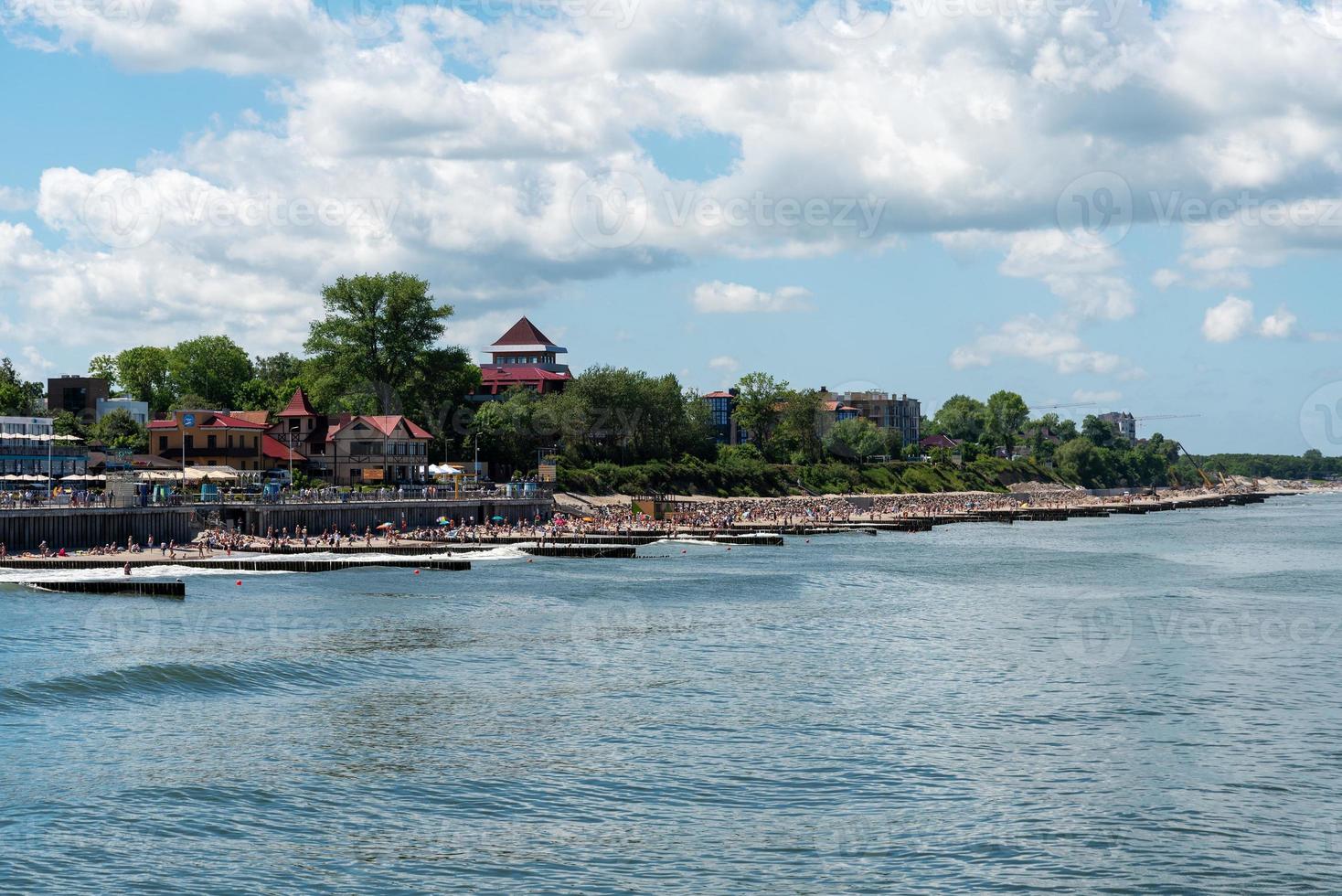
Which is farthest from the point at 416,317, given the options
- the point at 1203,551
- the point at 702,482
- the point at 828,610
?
the point at 828,610

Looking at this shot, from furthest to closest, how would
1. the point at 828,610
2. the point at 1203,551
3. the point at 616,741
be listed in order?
the point at 1203,551 → the point at 828,610 → the point at 616,741

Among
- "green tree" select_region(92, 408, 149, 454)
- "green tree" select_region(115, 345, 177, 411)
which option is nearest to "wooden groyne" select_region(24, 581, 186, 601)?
"green tree" select_region(92, 408, 149, 454)

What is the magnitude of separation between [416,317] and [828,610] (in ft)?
273

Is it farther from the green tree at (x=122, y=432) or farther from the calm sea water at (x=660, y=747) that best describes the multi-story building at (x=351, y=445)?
the calm sea water at (x=660, y=747)

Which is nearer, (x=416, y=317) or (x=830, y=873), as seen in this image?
(x=830, y=873)

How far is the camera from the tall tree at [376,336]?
5049 inches

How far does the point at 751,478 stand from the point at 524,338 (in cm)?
5129

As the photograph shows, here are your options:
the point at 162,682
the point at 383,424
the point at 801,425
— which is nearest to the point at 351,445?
the point at 383,424

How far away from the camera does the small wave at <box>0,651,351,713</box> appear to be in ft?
109

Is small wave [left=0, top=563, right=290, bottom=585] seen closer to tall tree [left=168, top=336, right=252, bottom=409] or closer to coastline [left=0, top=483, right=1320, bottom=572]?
coastline [left=0, top=483, right=1320, bottom=572]

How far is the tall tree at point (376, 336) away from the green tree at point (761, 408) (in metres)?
56.9

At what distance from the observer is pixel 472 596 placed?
2318 inches

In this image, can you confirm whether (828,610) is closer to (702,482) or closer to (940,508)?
(702,482)

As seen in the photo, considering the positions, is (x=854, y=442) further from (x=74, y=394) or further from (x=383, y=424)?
(x=74, y=394)
